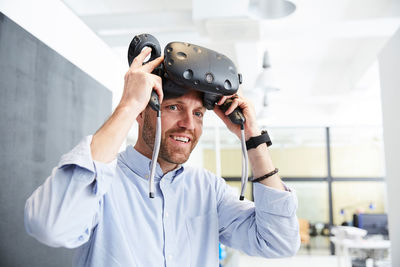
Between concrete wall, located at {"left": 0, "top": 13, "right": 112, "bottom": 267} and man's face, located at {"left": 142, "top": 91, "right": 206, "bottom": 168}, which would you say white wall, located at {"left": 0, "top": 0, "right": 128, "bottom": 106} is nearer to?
concrete wall, located at {"left": 0, "top": 13, "right": 112, "bottom": 267}

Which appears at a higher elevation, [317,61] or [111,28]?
[317,61]

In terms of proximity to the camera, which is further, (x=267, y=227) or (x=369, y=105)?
(x=369, y=105)

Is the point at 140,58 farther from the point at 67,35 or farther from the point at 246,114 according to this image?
the point at 67,35

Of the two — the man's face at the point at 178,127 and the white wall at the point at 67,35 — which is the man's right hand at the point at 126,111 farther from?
the white wall at the point at 67,35

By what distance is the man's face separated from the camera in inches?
42.9

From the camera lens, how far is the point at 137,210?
1062 mm

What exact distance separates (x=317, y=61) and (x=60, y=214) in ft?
14.8

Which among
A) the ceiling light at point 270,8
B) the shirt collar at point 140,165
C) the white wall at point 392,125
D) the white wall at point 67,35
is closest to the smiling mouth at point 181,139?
the shirt collar at point 140,165

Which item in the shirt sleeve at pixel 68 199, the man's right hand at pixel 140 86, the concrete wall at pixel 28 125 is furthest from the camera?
the concrete wall at pixel 28 125

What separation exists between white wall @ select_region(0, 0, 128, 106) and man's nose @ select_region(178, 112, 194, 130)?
2.85 feet

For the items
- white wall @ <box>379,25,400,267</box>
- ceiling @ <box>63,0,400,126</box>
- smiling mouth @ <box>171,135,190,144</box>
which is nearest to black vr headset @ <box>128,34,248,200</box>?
smiling mouth @ <box>171,135,190,144</box>

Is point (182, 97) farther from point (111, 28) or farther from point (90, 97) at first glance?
point (111, 28)

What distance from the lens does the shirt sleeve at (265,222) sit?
1.09 meters

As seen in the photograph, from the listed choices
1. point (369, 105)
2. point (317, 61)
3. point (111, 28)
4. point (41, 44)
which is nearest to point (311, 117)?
point (369, 105)
